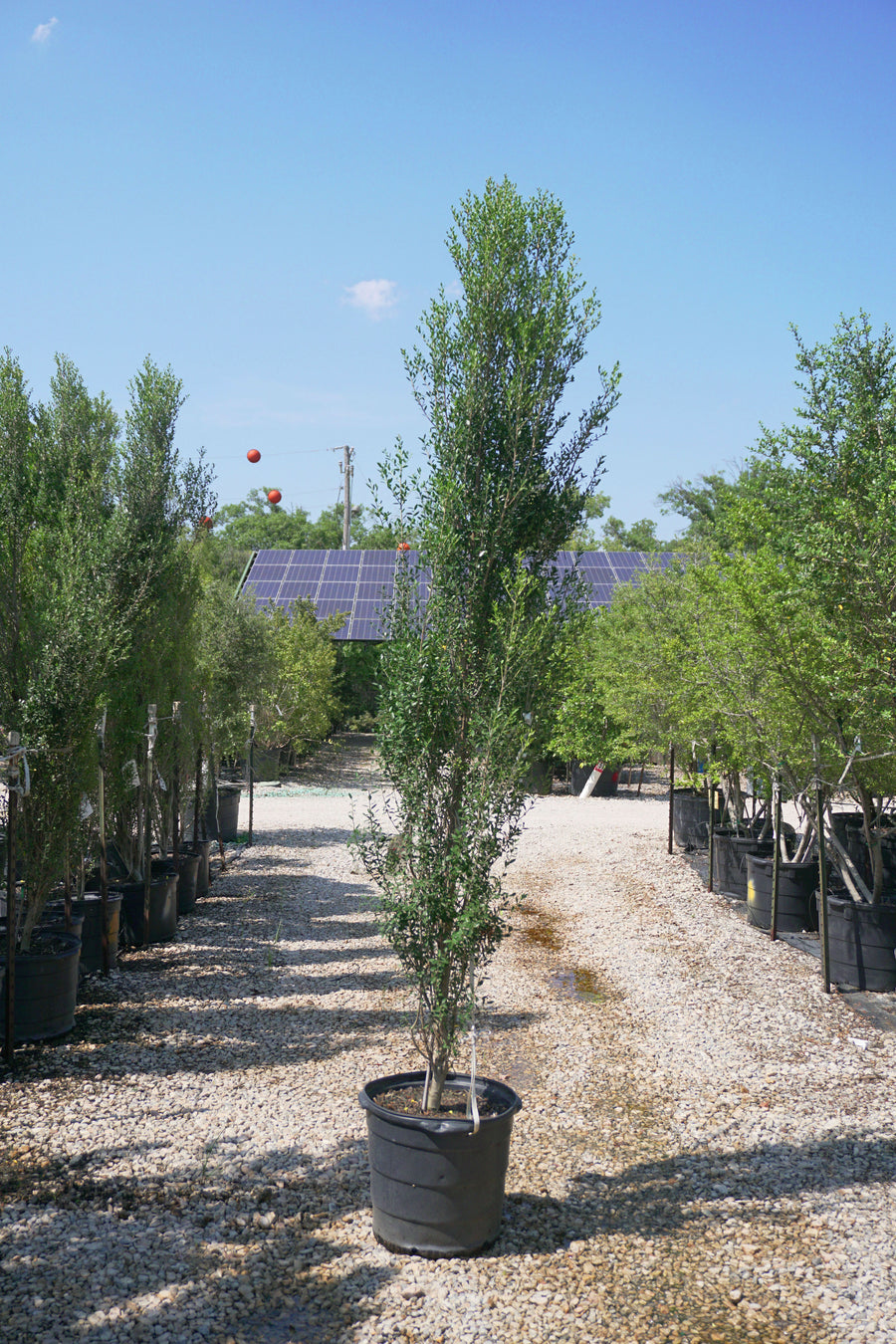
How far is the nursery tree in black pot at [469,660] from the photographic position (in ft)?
13.2

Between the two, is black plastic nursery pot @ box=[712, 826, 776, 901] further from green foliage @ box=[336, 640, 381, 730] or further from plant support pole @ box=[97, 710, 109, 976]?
green foliage @ box=[336, 640, 381, 730]

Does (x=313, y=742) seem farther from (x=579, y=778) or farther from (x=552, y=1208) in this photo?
(x=552, y=1208)

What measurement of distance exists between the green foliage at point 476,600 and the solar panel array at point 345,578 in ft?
69.4

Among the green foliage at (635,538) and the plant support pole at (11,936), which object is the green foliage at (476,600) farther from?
the green foliage at (635,538)

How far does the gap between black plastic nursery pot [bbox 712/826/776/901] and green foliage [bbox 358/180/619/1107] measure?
23.8ft

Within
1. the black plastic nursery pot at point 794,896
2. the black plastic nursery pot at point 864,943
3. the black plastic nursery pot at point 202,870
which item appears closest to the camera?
the black plastic nursery pot at point 864,943

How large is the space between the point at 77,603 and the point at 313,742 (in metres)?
18.2

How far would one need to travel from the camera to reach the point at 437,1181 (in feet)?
12.9

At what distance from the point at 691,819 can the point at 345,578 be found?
17.4m

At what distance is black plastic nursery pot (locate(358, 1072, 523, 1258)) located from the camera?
3.92 m

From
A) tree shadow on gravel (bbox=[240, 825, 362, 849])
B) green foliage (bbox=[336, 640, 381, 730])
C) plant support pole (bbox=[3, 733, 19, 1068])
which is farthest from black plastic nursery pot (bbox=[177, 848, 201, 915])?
green foliage (bbox=[336, 640, 381, 730])

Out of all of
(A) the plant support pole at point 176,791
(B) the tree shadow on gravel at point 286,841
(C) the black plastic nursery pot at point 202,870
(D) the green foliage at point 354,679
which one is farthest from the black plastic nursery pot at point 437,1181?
(D) the green foliage at point 354,679

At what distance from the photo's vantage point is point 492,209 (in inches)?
187

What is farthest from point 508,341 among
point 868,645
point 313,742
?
point 313,742
